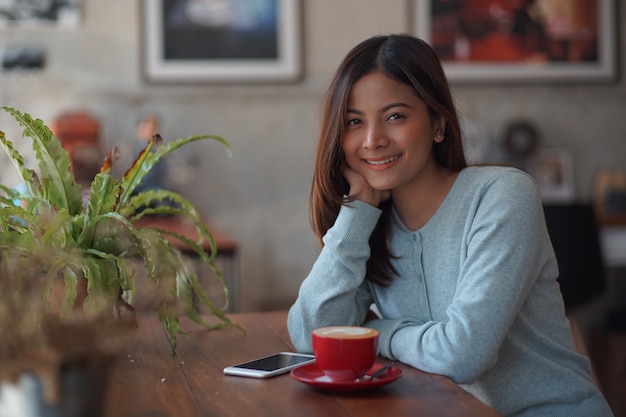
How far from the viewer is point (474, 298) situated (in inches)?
52.1

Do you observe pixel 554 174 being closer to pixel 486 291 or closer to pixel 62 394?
pixel 486 291

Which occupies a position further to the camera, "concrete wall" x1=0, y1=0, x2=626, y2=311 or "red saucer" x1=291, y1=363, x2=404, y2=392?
"concrete wall" x1=0, y1=0, x2=626, y2=311

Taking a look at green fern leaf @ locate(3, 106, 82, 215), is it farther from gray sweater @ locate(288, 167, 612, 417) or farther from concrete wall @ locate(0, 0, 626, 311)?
concrete wall @ locate(0, 0, 626, 311)

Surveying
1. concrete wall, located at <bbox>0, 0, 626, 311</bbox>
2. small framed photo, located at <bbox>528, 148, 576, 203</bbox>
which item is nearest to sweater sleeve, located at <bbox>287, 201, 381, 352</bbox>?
concrete wall, located at <bbox>0, 0, 626, 311</bbox>

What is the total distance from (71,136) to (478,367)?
2562 millimetres

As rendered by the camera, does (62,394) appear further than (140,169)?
No

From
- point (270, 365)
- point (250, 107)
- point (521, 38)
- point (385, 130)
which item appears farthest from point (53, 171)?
point (521, 38)

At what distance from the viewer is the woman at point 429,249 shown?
4.39ft

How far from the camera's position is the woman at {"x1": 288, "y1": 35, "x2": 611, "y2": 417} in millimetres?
1337

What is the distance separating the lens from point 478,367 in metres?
1.28

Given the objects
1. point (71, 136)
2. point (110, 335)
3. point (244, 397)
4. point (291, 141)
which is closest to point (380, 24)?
point (291, 141)

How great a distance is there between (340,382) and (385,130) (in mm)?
595

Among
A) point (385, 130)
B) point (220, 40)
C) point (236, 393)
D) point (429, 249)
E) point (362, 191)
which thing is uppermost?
point (220, 40)

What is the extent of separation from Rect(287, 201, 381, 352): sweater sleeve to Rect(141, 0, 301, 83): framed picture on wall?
2.49 m
